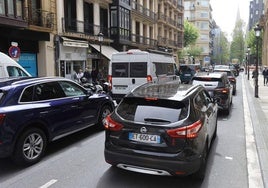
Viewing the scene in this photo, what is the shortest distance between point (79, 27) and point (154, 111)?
18.8m

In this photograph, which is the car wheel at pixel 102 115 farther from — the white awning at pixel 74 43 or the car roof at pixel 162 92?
the white awning at pixel 74 43

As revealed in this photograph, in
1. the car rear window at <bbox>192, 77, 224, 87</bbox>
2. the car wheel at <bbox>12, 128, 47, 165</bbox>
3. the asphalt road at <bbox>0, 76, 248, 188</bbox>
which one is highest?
the car rear window at <bbox>192, 77, 224, 87</bbox>

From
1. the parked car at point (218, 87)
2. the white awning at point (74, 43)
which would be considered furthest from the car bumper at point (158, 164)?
the white awning at point (74, 43)

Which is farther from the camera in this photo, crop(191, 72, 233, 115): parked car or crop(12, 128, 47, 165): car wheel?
crop(191, 72, 233, 115): parked car

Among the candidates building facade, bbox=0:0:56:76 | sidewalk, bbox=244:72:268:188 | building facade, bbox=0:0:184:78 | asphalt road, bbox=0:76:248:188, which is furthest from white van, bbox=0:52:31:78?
sidewalk, bbox=244:72:268:188

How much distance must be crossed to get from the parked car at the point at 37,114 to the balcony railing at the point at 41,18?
11.6 m

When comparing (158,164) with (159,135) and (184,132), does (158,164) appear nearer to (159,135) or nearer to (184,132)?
(159,135)

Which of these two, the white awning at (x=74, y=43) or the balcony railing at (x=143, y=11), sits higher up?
the balcony railing at (x=143, y=11)

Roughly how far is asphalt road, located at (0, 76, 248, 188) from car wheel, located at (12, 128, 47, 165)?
156mm

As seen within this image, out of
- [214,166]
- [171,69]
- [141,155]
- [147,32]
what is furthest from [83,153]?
[147,32]

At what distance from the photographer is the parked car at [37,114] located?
5363 millimetres

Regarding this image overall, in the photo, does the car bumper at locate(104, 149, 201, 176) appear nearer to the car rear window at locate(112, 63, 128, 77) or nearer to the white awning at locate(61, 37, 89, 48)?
the car rear window at locate(112, 63, 128, 77)

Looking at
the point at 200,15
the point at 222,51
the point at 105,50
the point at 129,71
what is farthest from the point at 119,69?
Result: the point at 222,51

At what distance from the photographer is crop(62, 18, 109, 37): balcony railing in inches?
826
